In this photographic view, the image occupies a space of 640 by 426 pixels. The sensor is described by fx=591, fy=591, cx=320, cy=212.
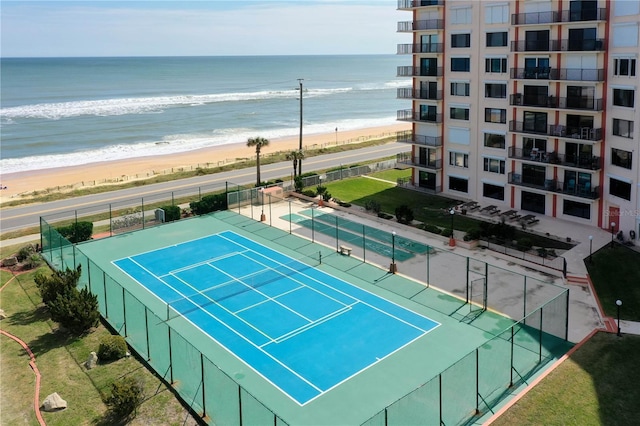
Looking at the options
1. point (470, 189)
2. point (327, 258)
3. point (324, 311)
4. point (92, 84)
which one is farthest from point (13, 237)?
point (92, 84)

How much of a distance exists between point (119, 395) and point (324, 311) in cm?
1172

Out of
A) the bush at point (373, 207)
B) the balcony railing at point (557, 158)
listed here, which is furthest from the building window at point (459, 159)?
the bush at point (373, 207)

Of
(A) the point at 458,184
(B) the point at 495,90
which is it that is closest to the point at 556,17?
(B) the point at 495,90

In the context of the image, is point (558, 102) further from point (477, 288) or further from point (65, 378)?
point (65, 378)

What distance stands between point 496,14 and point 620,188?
15460 mm

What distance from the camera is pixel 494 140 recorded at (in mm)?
45562

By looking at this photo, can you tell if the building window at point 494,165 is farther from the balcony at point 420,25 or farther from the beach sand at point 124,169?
the beach sand at point 124,169

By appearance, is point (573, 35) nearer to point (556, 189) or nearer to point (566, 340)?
point (556, 189)

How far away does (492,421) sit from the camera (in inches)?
766

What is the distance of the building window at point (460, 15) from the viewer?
45156mm

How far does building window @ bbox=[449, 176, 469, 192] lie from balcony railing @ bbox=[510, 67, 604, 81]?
958 cm

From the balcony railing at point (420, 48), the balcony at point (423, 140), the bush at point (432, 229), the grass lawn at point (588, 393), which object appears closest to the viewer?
the grass lawn at point (588, 393)

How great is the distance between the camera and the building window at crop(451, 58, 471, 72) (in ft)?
151

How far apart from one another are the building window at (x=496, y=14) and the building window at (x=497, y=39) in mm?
851
